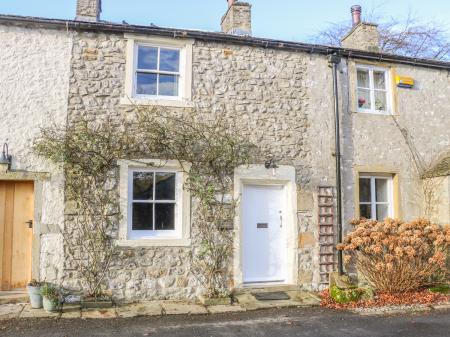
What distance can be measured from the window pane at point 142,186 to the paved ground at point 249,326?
2297 millimetres

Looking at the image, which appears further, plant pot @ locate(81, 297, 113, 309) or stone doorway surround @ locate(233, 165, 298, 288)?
Answer: stone doorway surround @ locate(233, 165, 298, 288)

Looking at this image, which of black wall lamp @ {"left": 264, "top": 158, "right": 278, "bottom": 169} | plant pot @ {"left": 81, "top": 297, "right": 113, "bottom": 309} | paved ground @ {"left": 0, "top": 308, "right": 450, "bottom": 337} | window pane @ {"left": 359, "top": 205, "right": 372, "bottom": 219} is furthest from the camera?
window pane @ {"left": 359, "top": 205, "right": 372, "bottom": 219}

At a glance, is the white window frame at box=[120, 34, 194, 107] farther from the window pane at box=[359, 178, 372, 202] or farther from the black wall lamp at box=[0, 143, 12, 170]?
the window pane at box=[359, 178, 372, 202]

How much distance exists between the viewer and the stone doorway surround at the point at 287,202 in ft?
27.1

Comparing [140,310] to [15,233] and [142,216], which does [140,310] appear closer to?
[142,216]

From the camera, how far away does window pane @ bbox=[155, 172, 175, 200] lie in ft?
26.8

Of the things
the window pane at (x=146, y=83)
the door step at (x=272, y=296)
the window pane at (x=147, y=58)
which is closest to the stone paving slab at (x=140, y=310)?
the door step at (x=272, y=296)

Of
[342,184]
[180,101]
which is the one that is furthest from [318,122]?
[180,101]

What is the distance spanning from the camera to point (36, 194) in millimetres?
7578

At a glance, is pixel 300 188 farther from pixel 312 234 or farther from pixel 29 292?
pixel 29 292

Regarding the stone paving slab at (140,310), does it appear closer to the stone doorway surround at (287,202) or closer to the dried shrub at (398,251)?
the stone doorway surround at (287,202)

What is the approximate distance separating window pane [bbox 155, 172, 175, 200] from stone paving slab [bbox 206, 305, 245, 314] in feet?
7.25

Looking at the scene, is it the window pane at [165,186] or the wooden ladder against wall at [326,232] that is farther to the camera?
the wooden ladder against wall at [326,232]

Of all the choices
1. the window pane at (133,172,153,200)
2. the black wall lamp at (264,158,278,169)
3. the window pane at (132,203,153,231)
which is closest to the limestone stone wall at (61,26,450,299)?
the black wall lamp at (264,158,278,169)
